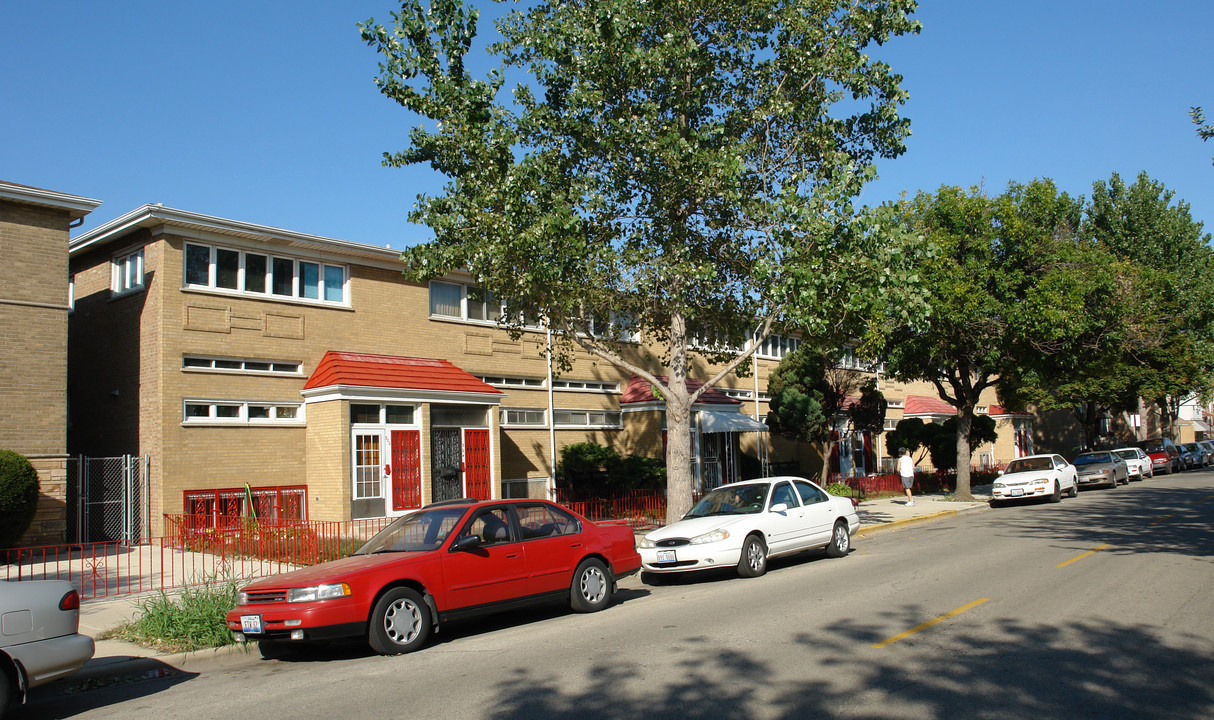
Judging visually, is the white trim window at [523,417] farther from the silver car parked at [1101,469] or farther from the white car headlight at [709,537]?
the silver car parked at [1101,469]

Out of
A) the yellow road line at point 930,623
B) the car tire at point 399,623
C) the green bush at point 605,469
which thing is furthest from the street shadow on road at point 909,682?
the green bush at point 605,469

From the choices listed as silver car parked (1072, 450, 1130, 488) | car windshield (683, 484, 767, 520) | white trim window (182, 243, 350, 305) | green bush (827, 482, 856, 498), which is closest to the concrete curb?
green bush (827, 482, 856, 498)

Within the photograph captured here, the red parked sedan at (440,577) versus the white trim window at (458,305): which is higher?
the white trim window at (458,305)

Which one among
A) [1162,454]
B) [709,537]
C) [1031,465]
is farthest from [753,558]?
[1162,454]

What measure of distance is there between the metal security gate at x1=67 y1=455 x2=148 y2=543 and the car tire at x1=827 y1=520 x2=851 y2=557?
44.2 feet

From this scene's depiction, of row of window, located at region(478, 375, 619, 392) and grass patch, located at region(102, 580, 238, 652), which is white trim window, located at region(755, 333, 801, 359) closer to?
row of window, located at region(478, 375, 619, 392)

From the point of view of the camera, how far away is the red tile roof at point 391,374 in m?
19.3

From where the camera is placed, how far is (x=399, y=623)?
856 centimetres

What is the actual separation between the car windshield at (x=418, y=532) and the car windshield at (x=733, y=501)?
5364mm

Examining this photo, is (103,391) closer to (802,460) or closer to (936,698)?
(936,698)

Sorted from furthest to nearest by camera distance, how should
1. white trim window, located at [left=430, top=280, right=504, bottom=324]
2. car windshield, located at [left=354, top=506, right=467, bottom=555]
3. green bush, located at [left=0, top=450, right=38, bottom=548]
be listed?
1. white trim window, located at [left=430, top=280, right=504, bottom=324]
2. green bush, located at [left=0, top=450, right=38, bottom=548]
3. car windshield, located at [left=354, top=506, right=467, bottom=555]

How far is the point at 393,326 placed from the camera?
73.0 ft

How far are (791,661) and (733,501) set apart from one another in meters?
6.97

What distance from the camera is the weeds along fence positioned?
13.0 metres
